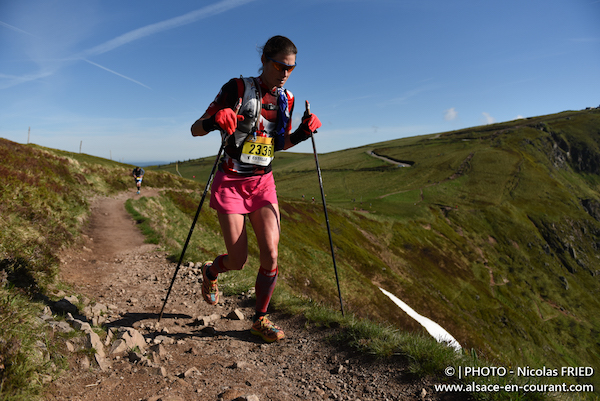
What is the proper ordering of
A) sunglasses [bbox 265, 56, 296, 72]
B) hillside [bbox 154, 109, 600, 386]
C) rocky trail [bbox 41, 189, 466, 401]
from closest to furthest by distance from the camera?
rocky trail [bbox 41, 189, 466, 401], sunglasses [bbox 265, 56, 296, 72], hillside [bbox 154, 109, 600, 386]

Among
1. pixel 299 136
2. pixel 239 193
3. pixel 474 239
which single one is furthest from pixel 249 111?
pixel 474 239

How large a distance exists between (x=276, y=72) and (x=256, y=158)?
154 centimetres

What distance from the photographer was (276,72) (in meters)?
5.71

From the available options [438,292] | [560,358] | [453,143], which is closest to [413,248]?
[438,292]

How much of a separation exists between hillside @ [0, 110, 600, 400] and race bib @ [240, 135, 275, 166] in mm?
3323

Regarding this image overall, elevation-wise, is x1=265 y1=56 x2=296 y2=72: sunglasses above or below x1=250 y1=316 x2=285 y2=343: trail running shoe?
above

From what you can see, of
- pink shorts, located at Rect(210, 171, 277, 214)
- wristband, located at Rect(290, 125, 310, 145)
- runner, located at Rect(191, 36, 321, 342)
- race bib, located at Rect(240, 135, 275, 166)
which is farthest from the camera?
wristband, located at Rect(290, 125, 310, 145)

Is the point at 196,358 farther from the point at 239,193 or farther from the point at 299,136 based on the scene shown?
the point at 299,136

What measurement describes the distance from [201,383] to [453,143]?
208230 mm

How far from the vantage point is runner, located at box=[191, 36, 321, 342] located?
18.8 feet

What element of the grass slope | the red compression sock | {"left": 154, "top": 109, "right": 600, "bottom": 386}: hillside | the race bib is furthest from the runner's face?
{"left": 154, "top": 109, "right": 600, "bottom": 386}: hillside

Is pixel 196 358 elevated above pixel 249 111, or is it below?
below

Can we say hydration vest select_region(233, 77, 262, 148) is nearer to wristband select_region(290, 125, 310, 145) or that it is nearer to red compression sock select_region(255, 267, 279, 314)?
wristband select_region(290, 125, 310, 145)

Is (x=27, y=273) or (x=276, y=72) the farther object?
(x=27, y=273)
